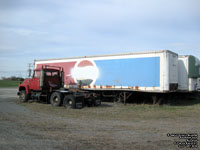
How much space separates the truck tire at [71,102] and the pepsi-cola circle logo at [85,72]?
4.04 metres

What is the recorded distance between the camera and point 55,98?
14.1 m

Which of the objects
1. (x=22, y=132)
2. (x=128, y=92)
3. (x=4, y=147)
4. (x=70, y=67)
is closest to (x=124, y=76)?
(x=128, y=92)

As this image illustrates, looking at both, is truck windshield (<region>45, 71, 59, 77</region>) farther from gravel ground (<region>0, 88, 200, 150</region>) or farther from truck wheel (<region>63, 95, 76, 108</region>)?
gravel ground (<region>0, 88, 200, 150</region>)

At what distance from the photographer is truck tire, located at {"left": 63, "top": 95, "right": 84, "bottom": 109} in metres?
12.8

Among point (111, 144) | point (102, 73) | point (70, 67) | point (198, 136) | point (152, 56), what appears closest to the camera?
point (111, 144)

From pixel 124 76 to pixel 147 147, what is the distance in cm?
1014

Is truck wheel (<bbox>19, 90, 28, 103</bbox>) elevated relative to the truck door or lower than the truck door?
lower

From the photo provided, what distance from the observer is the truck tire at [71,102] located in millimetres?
12750

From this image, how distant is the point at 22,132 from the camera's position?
22.3 ft

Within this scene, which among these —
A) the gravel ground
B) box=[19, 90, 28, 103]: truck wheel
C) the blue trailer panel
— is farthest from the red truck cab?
the gravel ground

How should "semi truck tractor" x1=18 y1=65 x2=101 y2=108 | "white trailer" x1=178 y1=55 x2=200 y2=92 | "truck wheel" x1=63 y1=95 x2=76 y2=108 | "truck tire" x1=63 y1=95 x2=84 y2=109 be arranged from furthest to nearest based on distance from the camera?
"white trailer" x1=178 y1=55 x2=200 y2=92 < "semi truck tractor" x1=18 y1=65 x2=101 y2=108 < "truck wheel" x1=63 y1=95 x2=76 y2=108 < "truck tire" x1=63 y1=95 x2=84 y2=109

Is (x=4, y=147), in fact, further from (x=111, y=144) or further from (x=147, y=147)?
(x=147, y=147)

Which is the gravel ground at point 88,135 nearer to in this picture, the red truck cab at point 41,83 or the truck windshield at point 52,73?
the red truck cab at point 41,83

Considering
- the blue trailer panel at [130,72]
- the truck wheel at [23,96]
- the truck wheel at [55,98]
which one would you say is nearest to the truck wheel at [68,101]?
the truck wheel at [55,98]
